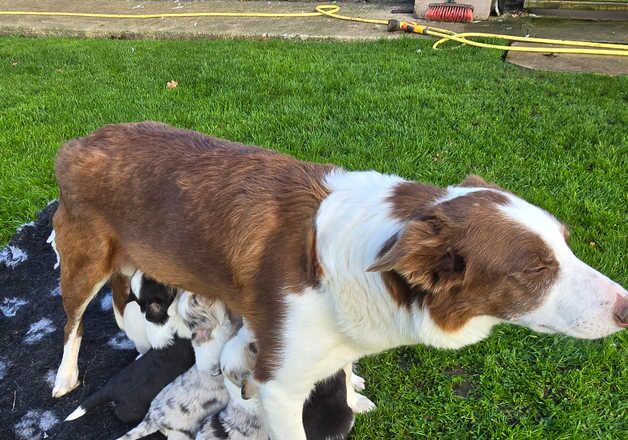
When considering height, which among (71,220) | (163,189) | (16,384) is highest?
(163,189)

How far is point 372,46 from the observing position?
799 centimetres

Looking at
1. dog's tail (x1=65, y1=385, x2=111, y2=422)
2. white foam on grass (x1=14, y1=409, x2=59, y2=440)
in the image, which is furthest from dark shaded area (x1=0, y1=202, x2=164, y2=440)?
dog's tail (x1=65, y1=385, x2=111, y2=422)

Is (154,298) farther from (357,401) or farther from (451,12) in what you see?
(451,12)

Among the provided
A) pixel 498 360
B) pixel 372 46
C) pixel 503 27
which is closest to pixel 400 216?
pixel 498 360

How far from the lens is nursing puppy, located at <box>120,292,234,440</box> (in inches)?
112

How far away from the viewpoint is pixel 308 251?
7.59 ft

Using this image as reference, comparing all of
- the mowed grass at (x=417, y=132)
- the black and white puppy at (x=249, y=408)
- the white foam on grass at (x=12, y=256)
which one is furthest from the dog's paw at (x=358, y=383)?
the white foam on grass at (x=12, y=256)

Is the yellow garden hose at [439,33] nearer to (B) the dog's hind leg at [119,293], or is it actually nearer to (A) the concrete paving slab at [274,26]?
(A) the concrete paving slab at [274,26]

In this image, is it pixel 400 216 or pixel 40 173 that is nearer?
pixel 400 216

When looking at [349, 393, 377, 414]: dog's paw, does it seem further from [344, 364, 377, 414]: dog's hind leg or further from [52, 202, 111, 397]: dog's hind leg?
[52, 202, 111, 397]: dog's hind leg

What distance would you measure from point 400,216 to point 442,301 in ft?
1.22

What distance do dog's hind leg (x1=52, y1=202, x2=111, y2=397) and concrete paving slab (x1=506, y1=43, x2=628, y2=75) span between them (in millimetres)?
6003

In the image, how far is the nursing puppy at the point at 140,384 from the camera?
9.75ft

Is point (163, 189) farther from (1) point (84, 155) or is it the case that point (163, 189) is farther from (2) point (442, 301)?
(2) point (442, 301)
